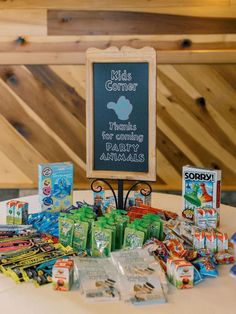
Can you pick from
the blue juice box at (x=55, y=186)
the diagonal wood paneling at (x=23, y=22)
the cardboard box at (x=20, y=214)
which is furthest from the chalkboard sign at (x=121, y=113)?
the diagonal wood paneling at (x=23, y=22)

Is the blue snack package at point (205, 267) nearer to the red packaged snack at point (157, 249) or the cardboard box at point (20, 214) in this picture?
the red packaged snack at point (157, 249)

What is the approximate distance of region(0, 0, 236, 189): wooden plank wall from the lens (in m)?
3.69

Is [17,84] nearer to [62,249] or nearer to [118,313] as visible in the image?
[62,249]

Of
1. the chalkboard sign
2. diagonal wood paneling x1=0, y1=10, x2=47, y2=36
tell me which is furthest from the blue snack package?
diagonal wood paneling x1=0, y1=10, x2=47, y2=36

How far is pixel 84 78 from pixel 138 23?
1.89 feet

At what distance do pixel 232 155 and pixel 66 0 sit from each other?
5.64 ft

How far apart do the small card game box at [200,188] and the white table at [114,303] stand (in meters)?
0.50

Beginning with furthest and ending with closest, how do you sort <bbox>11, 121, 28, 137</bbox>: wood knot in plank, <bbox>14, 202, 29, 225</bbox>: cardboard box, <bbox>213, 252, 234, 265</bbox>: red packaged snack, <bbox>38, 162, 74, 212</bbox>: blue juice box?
<bbox>11, 121, 28, 137</bbox>: wood knot in plank → <bbox>38, 162, 74, 212</bbox>: blue juice box → <bbox>14, 202, 29, 225</bbox>: cardboard box → <bbox>213, 252, 234, 265</bbox>: red packaged snack

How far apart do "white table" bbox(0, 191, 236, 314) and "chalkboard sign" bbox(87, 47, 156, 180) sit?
0.62 m

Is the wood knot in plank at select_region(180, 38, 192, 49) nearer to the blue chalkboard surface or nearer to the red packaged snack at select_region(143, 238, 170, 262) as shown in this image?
the blue chalkboard surface

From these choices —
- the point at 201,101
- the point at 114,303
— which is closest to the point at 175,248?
the point at 114,303

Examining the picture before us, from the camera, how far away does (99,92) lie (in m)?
2.05

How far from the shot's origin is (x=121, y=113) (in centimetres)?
203

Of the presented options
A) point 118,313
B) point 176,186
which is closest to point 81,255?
point 118,313
